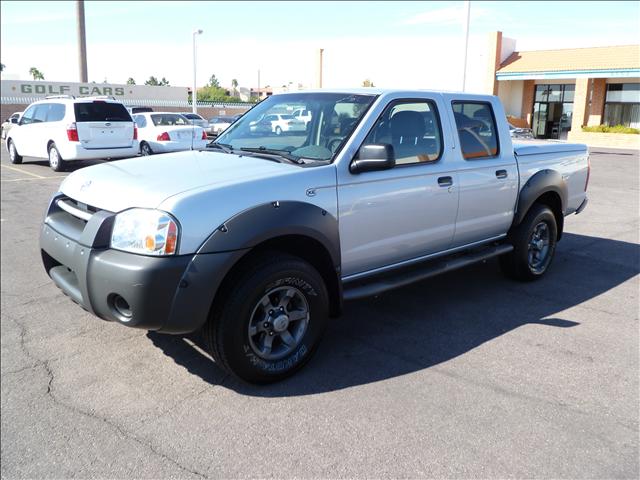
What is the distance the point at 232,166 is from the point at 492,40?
36.6 meters

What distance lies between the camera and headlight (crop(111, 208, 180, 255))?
3.25 metres

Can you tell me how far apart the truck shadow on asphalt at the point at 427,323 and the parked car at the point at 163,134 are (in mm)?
12138

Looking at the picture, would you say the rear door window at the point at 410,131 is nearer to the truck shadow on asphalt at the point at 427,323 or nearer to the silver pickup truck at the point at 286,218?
the silver pickup truck at the point at 286,218

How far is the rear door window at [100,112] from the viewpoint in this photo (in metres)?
14.2

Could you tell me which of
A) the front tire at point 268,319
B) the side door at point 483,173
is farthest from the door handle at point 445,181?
the front tire at point 268,319

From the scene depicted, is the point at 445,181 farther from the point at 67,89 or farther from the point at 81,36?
the point at 67,89

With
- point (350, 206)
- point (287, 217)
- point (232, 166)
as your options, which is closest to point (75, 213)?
point (232, 166)

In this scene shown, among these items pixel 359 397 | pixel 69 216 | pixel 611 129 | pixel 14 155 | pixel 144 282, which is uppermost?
pixel 611 129

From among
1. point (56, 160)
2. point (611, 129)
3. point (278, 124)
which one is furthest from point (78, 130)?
point (611, 129)

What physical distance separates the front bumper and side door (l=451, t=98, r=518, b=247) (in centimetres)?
247

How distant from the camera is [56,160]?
14.7m

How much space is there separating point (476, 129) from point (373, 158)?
1.80m

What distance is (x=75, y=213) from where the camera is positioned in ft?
12.7

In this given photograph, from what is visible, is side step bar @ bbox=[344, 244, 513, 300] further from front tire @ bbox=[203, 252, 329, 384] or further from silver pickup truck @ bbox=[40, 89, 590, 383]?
front tire @ bbox=[203, 252, 329, 384]
